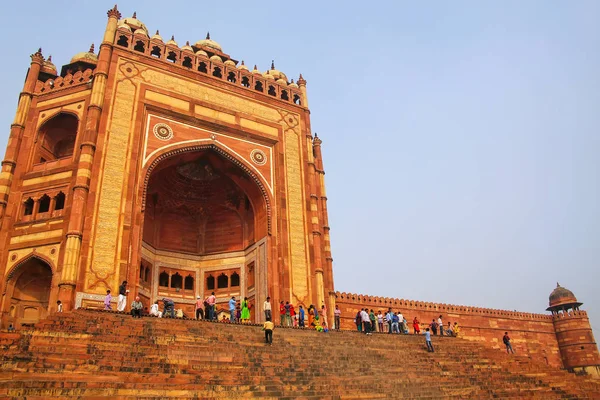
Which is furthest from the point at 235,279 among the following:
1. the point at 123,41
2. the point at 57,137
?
the point at 123,41

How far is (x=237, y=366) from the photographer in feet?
30.8

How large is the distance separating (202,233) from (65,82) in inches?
316

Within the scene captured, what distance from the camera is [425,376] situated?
36.3 ft

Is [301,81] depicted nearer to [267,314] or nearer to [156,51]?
[156,51]

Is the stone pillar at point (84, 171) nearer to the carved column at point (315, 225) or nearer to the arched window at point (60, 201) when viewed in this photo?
the arched window at point (60, 201)

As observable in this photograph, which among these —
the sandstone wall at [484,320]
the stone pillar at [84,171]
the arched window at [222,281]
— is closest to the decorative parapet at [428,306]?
the sandstone wall at [484,320]

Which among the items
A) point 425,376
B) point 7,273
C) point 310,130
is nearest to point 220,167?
point 310,130

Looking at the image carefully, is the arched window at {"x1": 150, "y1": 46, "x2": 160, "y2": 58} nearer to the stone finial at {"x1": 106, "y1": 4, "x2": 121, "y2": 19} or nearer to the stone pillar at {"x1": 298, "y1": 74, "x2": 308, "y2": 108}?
the stone finial at {"x1": 106, "y1": 4, "x2": 121, "y2": 19}

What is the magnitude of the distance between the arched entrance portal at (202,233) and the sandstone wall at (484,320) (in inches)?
194

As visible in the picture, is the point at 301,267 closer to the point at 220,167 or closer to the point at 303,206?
the point at 303,206

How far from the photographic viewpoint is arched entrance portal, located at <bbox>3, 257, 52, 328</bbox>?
1479 centimetres

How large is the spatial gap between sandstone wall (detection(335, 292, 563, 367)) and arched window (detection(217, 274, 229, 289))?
5.13m

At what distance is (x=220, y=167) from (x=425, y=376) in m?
11.8

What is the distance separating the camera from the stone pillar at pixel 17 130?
16141mm
